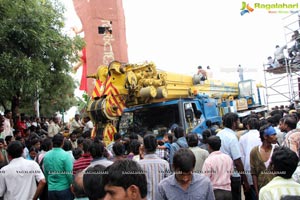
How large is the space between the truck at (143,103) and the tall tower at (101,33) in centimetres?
1339

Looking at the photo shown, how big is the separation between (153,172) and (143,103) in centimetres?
426

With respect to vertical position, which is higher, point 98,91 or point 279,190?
point 98,91

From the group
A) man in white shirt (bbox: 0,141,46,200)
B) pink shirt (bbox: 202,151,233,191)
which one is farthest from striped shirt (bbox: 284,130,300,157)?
man in white shirt (bbox: 0,141,46,200)

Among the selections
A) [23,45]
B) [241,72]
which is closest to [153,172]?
[23,45]

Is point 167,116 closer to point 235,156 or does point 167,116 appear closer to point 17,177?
point 235,156

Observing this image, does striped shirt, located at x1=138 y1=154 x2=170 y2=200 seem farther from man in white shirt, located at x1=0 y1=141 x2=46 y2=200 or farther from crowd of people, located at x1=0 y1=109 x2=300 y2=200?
man in white shirt, located at x1=0 y1=141 x2=46 y2=200

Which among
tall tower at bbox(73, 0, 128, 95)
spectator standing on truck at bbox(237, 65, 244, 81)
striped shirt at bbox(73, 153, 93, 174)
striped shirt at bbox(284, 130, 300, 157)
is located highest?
tall tower at bbox(73, 0, 128, 95)

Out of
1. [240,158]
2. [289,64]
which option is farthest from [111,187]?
[289,64]

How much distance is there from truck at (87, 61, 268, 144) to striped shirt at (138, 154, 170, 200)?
3555mm

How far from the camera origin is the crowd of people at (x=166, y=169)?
2.15 m

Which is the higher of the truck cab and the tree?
the tree

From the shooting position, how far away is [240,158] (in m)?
4.12

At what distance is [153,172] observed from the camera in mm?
3318

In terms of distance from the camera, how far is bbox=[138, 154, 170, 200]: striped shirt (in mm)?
3279
